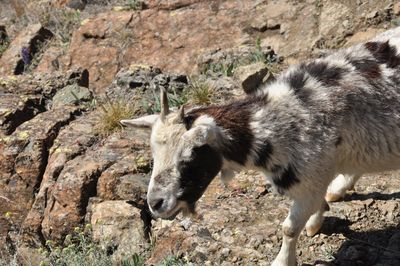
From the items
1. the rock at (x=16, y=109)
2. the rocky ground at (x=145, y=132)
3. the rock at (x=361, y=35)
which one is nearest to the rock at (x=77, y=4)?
the rocky ground at (x=145, y=132)

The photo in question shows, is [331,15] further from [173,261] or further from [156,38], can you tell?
[173,261]

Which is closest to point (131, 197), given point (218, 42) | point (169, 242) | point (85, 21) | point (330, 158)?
point (169, 242)

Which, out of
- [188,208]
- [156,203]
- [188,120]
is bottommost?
[188,208]

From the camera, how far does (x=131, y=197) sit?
6270 millimetres

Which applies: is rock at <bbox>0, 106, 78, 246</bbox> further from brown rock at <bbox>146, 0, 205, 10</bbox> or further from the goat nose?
brown rock at <bbox>146, 0, 205, 10</bbox>

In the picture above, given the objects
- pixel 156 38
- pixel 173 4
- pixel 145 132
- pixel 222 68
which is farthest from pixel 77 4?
pixel 145 132

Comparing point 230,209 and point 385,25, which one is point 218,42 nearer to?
point 385,25

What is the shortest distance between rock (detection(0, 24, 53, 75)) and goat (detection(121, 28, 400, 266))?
259 inches

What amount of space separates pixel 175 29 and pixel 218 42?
84cm

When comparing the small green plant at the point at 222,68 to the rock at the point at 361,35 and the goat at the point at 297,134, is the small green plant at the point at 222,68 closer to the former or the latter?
the rock at the point at 361,35

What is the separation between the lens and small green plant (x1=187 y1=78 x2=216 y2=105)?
24.8 feet

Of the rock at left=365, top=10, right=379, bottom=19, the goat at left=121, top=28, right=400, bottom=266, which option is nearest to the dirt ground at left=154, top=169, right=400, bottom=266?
the goat at left=121, top=28, right=400, bottom=266

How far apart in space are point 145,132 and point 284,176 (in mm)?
2405

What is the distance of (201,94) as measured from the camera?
7566 millimetres
